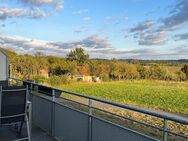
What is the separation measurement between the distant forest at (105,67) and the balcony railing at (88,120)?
25.9 m

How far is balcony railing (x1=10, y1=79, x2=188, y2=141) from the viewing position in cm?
261

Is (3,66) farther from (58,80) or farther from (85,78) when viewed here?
(85,78)

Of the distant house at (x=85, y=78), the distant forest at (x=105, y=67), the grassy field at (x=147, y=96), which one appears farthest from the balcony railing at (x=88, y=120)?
the distant house at (x=85, y=78)

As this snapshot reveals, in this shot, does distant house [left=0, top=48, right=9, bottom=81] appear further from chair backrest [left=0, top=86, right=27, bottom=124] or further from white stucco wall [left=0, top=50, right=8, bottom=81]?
chair backrest [left=0, top=86, right=27, bottom=124]

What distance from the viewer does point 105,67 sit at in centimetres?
4059

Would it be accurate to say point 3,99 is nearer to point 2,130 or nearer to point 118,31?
point 2,130

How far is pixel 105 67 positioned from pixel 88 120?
1459 inches

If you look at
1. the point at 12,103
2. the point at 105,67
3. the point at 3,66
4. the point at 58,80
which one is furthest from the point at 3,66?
the point at 105,67

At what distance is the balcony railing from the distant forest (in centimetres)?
2589

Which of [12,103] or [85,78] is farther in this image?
[85,78]

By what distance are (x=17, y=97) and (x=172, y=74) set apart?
43504 millimetres

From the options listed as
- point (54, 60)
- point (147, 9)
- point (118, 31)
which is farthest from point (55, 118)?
point (54, 60)

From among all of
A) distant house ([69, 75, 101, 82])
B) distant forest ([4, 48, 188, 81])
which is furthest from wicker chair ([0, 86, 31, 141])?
distant house ([69, 75, 101, 82])

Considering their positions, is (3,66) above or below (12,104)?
above
